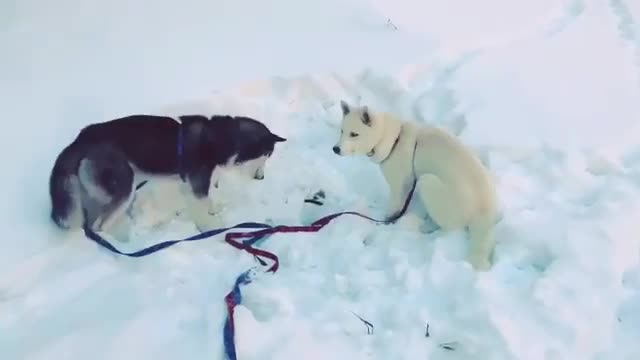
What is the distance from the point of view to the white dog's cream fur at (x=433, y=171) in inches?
79.7

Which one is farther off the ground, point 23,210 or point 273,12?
point 273,12

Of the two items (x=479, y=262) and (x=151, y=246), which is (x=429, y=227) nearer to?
(x=479, y=262)

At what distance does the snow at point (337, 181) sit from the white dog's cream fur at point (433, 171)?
0.07 m

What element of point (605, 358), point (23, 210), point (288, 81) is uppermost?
point (288, 81)

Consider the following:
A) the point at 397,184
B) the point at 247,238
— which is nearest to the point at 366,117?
the point at 397,184

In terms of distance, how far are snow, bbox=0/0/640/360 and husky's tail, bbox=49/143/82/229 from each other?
0.06 m

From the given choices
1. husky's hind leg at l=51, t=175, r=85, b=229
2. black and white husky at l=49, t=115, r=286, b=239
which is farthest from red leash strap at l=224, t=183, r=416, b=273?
husky's hind leg at l=51, t=175, r=85, b=229

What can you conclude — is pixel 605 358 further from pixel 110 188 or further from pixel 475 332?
pixel 110 188

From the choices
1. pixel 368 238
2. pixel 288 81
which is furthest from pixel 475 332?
pixel 288 81

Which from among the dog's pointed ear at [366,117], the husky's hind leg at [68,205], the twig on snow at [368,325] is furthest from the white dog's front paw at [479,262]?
the husky's hind leg at [68,205]

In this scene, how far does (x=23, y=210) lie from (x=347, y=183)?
912 mm

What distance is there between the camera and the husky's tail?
2.07m

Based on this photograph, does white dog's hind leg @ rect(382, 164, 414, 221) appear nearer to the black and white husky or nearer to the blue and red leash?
the blue and red leash

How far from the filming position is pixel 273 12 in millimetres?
3232
